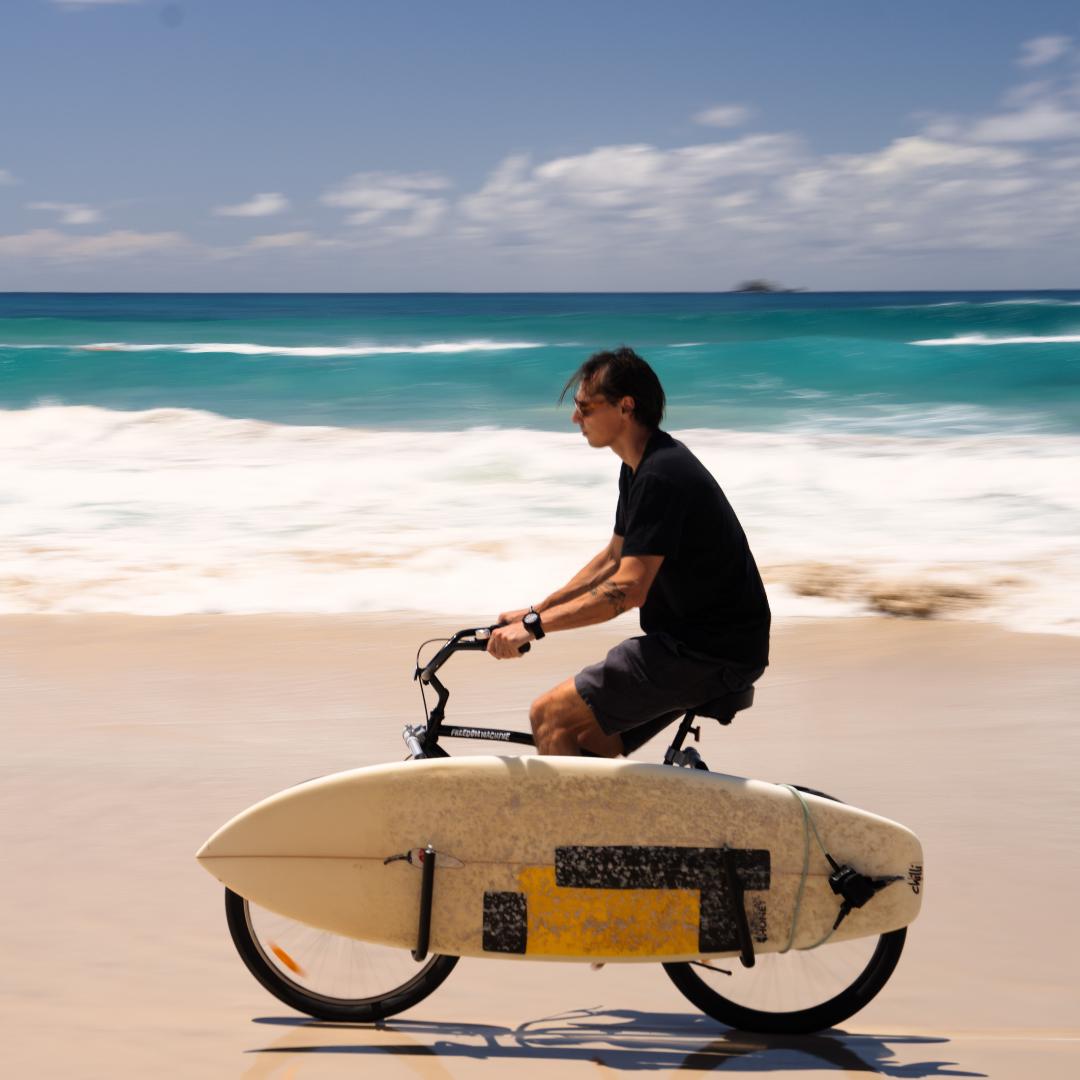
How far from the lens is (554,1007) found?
9.78ft

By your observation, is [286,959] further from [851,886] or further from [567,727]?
[851,886]

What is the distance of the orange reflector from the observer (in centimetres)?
285

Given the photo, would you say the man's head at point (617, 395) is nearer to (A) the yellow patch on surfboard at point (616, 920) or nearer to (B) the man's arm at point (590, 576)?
(B) the man's arm at point (590, 576)

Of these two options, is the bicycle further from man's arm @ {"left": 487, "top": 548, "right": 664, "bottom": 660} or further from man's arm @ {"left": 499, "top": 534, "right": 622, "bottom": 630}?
man's arm @ {"left": 499, "top": 534, "right": 622, "bottom": 630}

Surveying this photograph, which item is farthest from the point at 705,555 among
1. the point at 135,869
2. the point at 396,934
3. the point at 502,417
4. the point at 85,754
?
the point at 502,417

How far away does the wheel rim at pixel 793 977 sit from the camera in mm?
2854

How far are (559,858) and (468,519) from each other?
9.79 metres

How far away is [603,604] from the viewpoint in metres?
2.70

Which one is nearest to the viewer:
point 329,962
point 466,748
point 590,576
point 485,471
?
point 329,962

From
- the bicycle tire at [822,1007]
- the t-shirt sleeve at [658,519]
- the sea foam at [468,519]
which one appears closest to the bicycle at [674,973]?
the bicycle tire at [822,1007]

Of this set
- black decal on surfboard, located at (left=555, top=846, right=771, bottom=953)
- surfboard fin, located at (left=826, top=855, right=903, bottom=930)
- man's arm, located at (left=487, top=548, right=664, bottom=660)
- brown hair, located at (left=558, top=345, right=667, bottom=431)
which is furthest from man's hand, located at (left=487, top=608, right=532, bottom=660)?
surfboard fin, located at (left=826, top=855, right=903, bottom=930)

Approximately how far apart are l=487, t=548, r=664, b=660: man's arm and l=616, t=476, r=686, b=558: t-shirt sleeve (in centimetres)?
2

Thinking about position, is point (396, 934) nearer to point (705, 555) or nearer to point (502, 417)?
point (705, 555)

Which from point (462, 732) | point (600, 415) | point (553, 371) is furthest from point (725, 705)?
point (553, 371)
